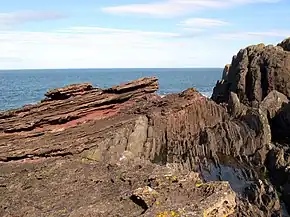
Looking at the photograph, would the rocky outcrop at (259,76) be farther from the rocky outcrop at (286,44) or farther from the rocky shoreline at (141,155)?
the rocky outcrop at (286,44)

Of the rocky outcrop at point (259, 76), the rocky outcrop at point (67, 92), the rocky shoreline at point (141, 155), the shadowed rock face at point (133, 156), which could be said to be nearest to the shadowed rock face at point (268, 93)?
the rocky outcrop at point (259, 76)

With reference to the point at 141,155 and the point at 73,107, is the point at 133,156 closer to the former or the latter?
the point at 141,155

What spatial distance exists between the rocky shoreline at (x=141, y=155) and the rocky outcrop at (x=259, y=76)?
4191mm

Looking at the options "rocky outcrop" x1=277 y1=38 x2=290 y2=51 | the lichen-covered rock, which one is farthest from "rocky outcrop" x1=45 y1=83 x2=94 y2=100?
"rocky outcrop" x1=277 y1=38 x2=290 y2=51

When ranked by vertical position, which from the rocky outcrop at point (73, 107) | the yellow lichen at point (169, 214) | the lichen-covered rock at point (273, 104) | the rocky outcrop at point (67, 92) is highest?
the rocky outcrop at point (67, 92)

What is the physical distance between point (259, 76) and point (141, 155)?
82.4ft

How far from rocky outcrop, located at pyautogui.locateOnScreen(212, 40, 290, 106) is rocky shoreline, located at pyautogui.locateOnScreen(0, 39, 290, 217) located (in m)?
4.19

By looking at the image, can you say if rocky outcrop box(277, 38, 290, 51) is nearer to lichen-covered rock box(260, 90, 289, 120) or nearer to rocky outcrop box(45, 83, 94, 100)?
lichen-covered rock box(260, 90, 289, 120)

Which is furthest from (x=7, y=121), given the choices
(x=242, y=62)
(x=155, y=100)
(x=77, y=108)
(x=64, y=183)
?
(x=242, y=62)

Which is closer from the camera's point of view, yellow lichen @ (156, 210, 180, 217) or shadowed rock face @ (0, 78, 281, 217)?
yellow lichen @ (156, 210, 180, 217)

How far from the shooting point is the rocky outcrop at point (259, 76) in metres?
43.9

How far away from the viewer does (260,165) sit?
28234 mm

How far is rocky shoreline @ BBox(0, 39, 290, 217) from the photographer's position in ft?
42.8

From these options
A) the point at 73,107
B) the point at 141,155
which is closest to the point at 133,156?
the point at 141,155
